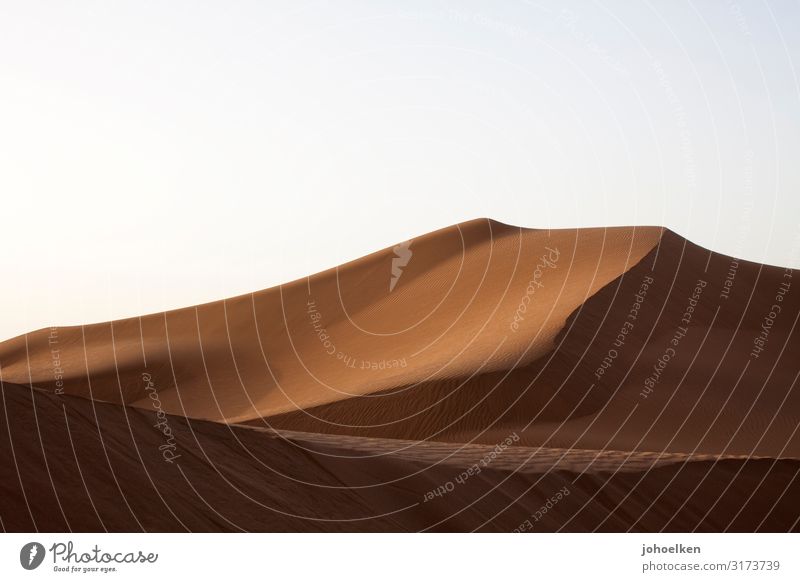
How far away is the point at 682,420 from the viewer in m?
38.5

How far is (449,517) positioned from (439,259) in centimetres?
5025

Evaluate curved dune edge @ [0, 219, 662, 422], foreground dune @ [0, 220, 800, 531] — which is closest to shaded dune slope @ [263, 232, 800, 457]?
foreground dune @ [0, 220, 800, 531]

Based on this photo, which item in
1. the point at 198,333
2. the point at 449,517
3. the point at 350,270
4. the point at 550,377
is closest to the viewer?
the point at 449,517

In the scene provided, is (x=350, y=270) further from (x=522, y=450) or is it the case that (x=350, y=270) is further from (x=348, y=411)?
(x=522, y=450)

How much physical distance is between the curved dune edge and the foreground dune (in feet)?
0.68

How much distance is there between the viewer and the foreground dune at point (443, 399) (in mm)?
14312

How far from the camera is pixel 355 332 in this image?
6084 centimetres

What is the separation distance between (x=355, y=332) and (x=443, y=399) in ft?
69.2

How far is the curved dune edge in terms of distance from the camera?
46.8m

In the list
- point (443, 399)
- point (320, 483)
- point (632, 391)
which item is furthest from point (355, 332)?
point (320, 483)

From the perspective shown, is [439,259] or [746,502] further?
[439,259]

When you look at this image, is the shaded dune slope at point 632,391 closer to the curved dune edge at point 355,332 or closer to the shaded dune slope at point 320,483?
the curved dune edge at point 355,332

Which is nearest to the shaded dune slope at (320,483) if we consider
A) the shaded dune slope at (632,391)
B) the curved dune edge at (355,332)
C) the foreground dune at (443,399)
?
the foreground dune at (443,399)

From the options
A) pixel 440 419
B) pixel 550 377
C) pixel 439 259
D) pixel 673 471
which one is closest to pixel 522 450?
pixel 673 471
